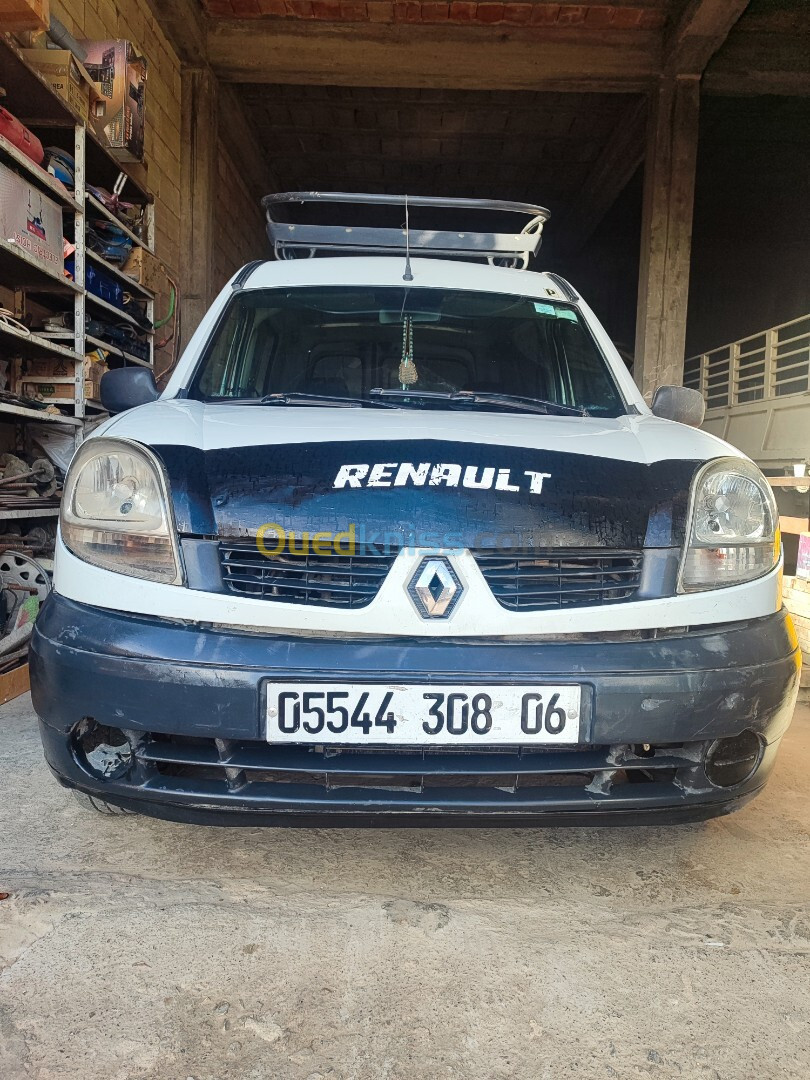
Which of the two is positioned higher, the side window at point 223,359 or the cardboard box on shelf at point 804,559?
the side window at point 223,359

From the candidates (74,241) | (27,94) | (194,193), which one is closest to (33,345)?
(74,241)

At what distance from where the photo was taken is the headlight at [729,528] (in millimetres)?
1468

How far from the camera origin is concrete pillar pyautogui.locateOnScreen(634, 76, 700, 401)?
7.24 metres

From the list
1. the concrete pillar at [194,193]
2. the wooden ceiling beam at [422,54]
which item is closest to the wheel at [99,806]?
the concrete pillar at [194,193]

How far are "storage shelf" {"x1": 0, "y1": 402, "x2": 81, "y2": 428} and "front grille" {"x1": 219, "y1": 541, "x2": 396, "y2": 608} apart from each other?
2.34 meters

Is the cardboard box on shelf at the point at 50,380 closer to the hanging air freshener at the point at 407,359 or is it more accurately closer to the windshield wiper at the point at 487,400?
the hanging air freshener at the point at 407,359

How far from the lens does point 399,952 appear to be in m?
1.34

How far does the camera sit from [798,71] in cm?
713

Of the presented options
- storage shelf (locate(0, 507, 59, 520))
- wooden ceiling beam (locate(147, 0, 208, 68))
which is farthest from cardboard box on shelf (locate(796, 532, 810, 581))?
wooden ceiling beam (locate(147, 0, 208, 68))

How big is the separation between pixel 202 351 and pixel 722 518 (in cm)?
154

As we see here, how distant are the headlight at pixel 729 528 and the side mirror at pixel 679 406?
644mm

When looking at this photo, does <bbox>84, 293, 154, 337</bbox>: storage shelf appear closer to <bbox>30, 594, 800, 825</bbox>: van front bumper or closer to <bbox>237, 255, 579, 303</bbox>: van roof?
<bbox>237, 255, 579, 303</bbox>: van roof

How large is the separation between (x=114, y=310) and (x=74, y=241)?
0.59 m

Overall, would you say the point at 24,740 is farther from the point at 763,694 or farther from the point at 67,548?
the point at 763,694
